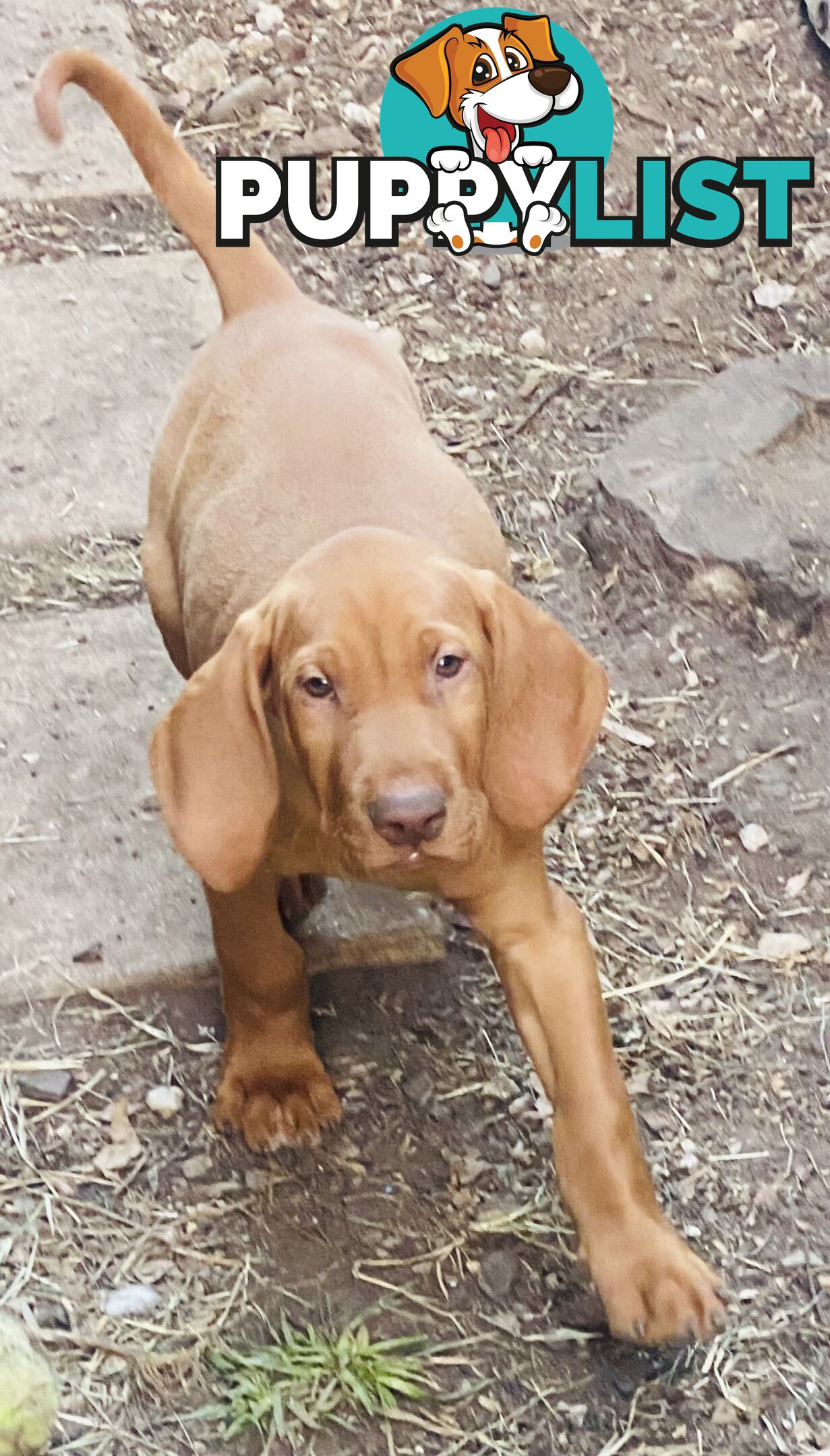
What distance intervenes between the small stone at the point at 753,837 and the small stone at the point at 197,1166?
138 cm

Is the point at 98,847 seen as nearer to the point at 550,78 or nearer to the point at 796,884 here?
the point at 796,884

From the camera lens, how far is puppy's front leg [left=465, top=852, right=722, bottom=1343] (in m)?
2.79

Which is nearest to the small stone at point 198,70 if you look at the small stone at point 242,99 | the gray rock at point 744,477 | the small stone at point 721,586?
the small stone at point 242,99

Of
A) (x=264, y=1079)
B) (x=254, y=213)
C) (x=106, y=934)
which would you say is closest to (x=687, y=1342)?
(x=264, y=1079)

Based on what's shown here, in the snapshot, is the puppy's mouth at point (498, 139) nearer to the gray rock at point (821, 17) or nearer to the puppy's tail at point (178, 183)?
the gray rock at point (821, 17)

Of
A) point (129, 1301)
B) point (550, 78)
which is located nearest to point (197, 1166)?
point (129, 1301)

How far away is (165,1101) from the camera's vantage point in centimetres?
335

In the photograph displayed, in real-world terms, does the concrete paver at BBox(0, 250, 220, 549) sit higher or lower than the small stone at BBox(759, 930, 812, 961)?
higher

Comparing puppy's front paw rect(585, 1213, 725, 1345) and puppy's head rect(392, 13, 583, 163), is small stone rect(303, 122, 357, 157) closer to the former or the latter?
puppy's head rect(392, 13, 583, 163)

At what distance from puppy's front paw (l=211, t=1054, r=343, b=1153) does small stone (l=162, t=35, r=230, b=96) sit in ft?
13.7

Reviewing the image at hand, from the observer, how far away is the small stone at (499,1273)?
302 centimetres

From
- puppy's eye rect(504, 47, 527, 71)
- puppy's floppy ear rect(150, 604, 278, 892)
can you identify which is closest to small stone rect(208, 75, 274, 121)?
puppy's eye rect(504, 47, 527, 71)

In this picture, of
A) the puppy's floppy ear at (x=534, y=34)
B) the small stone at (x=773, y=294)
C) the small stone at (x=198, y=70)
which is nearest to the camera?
the small stone at (x=773, y=294)

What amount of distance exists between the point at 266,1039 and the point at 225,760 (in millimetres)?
723
